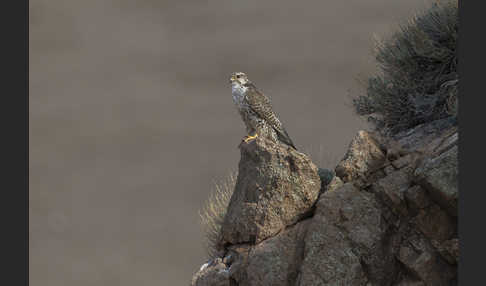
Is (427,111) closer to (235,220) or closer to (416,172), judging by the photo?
(416,172)

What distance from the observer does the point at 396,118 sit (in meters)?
→ 10.1

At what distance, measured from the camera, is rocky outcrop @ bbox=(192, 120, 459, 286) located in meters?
7.27

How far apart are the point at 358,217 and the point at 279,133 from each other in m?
2.14

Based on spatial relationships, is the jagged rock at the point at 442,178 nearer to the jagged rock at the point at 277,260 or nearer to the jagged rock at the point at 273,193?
the jagged rock at the point at 273,193

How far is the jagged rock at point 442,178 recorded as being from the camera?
700 cm

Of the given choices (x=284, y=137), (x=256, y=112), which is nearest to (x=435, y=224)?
(x=284, y=137)

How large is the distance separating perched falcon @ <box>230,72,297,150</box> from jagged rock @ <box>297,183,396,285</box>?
179cm

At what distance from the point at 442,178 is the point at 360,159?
3.68ft

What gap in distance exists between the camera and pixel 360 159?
7906 millimetres

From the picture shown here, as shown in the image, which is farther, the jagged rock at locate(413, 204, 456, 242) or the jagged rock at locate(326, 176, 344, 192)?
the jagged rock at locate(326, 176, 344, 192)

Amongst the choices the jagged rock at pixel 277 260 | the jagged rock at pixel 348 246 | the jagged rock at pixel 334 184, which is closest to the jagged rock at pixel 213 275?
the jagged rock at pixel 277 260

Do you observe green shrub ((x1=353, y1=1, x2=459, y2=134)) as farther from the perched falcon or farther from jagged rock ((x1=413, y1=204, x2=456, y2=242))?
jagged rock ((x1=413, y1=204, x2=456, y2=242))

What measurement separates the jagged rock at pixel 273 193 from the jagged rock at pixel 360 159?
386 mm

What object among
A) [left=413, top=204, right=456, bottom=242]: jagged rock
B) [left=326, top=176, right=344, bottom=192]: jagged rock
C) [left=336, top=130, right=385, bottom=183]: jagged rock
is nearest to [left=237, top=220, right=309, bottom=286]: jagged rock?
[left=326, top=176, right=344, bottom=192]: jagged rock
